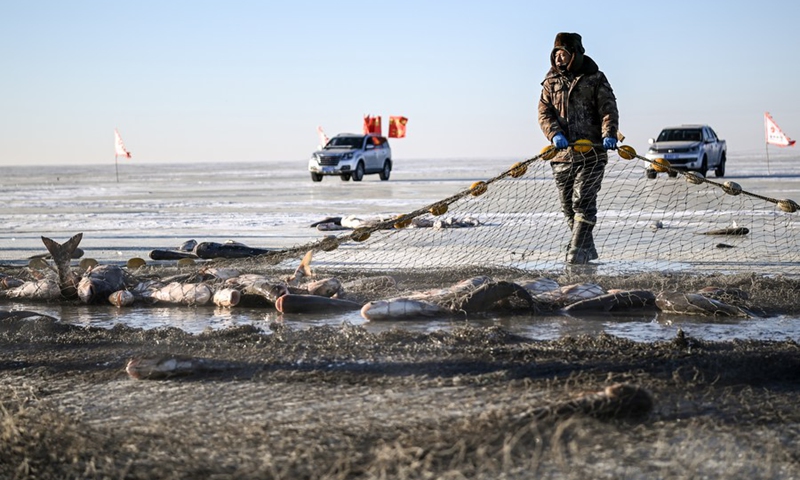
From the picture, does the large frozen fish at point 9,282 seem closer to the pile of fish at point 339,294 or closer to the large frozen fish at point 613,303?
the pile of fish at point 339,294

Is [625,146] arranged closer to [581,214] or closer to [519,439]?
[581,214]

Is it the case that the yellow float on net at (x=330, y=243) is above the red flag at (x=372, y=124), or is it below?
below

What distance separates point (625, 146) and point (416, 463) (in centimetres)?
571

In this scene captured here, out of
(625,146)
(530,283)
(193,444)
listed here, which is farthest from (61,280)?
(625,146)

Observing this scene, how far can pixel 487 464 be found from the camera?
291cm

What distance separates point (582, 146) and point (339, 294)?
2.90m

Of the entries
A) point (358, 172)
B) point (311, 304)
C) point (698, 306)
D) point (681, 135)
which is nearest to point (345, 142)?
point (358, 172)

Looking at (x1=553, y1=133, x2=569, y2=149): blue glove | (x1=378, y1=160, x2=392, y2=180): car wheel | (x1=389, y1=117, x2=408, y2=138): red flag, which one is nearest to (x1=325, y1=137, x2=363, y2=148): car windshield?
(x1=378, y1=160, x2=392, y2=180): car wheel

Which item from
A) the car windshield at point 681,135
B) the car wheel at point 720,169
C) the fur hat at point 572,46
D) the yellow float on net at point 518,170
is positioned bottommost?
the car wheel at point 720,169

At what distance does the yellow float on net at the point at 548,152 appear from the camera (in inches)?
318

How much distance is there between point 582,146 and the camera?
8242 mm

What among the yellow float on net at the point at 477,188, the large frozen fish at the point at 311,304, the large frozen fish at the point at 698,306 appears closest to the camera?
the large frozen fish at the point at 698,306

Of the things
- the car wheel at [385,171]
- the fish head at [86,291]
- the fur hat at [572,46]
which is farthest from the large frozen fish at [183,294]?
the car wheel at [385,171]

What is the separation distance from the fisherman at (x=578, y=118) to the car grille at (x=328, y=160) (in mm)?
24753
